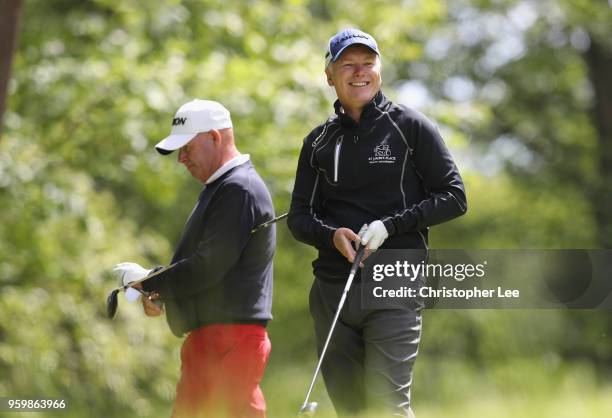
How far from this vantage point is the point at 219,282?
4.49 metres

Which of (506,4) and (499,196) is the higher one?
(506,4)

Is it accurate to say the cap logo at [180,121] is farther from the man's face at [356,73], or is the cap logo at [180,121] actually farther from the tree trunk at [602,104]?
the tree trunk at [602,104]

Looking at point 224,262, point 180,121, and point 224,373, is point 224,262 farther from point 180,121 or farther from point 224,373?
point 180,121

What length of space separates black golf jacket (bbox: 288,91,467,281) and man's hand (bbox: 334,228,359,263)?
75mm

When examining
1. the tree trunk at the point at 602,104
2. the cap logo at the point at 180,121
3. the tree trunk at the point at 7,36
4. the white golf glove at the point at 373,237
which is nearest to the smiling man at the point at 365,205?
the white golf glove at the point at 373,237

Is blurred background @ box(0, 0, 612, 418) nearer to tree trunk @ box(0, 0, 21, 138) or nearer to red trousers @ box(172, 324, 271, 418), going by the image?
tree trunk @ box(0, 0, 21, 138)

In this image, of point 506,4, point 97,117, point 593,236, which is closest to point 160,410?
point 97,117

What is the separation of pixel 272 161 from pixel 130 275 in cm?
655

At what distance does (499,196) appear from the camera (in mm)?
21578

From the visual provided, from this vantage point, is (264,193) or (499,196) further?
(499,196)

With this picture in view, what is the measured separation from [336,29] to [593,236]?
21.5 feet

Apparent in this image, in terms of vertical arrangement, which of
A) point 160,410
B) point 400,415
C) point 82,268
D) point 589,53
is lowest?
point 400,415

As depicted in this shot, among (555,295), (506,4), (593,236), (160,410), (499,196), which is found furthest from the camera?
(499,196)

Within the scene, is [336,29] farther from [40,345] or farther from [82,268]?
[40,345]
